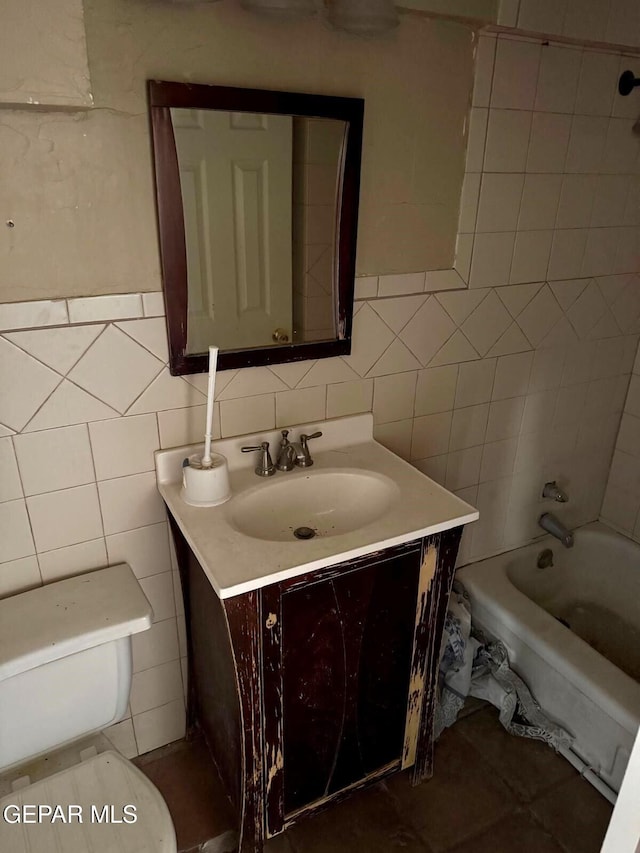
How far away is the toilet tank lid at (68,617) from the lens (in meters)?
1.24

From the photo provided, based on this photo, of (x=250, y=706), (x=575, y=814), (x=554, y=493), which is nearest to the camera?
(x=250, y=706)

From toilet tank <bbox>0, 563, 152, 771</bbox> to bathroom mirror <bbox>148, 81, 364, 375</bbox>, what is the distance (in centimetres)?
56

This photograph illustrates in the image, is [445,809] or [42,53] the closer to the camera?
[42,53]

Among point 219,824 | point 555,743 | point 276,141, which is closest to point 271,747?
point 219,824

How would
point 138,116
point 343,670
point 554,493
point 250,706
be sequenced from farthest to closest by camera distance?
point 554,493, point 343,670, point 250,706, point 138,116

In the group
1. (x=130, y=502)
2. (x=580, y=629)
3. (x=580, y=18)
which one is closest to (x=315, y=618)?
(x=130, y=502)

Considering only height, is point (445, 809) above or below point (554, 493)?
below

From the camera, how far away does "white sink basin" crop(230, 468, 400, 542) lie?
1474 millimetres

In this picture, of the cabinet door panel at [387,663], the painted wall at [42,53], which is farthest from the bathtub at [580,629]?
the painted wall at [42,53]

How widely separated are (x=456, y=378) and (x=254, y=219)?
80 cm

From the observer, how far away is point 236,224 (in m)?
1.38

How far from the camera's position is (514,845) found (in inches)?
62.4

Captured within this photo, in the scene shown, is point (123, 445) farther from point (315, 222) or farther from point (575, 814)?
point (575, 814)

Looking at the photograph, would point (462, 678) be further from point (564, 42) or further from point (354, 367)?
point (564, 42)
